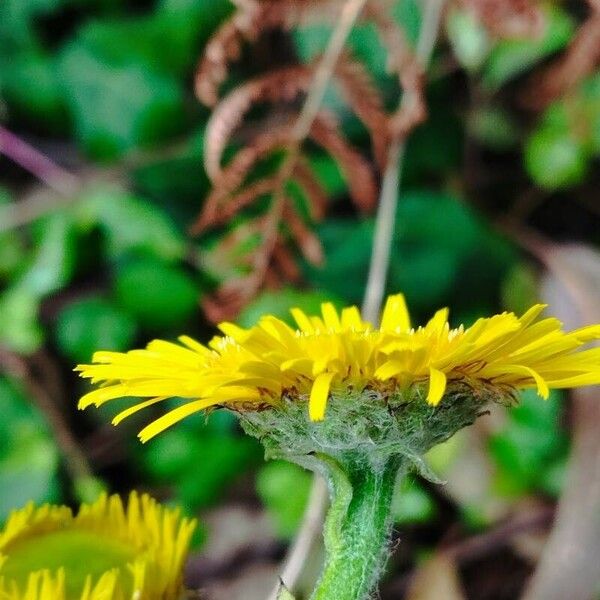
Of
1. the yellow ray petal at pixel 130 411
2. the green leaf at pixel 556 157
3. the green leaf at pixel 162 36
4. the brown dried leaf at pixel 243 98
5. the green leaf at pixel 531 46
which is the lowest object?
the yellow ray petal at pixel 130 411

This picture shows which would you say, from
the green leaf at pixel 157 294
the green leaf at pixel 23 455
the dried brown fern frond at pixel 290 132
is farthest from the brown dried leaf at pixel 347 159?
the green leaf at pixel 23 455

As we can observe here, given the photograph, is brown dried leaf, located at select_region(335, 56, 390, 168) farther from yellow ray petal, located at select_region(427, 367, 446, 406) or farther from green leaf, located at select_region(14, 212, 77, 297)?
yellow ray petal, located at select_region(427, 367, 446, 406)

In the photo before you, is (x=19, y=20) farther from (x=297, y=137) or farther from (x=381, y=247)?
(x=381, y=247)

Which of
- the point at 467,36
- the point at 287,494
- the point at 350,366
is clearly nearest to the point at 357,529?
the point at 350,366

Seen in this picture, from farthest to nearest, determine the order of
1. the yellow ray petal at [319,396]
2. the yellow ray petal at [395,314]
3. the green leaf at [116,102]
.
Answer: the green leaf at [116,102]
the yellow ray petal at [395,314]
the yellow ray petal at [319,396]

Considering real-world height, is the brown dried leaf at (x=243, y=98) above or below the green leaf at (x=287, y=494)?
above

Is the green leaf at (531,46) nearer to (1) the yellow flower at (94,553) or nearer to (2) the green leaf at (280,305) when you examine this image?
(2) the green leaf at (280,305)

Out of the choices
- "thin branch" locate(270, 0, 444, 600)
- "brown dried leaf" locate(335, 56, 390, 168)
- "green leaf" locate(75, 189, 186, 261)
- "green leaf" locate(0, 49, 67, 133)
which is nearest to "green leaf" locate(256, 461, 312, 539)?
"thin branch" locate(270, 0, 444, 600)
